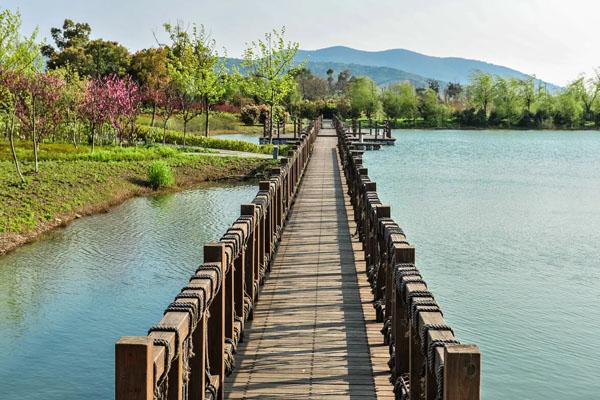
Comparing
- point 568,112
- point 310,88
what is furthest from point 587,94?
point 310,88

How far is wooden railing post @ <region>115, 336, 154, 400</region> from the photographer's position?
338cm

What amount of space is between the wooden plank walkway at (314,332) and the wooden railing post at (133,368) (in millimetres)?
2521

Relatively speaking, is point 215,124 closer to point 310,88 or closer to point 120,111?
point 120,111

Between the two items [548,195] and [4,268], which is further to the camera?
[548,195]

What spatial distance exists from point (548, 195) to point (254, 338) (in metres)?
24.4

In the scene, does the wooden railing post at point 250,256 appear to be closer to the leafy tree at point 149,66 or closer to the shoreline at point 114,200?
the shoreline at point 114,200

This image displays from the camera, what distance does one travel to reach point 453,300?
13516 millimetres

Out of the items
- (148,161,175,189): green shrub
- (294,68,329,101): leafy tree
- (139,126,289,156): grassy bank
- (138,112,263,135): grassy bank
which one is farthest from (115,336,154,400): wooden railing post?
(294,68,329,101): leafy tree

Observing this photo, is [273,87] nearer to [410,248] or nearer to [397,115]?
[410,248]

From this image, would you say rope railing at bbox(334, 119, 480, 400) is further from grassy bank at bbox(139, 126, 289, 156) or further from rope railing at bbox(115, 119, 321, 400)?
grassy bank at bbox(139, 126, 289, 156)

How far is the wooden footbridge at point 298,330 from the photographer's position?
3.80 metres

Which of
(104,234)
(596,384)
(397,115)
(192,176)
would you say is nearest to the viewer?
(596,384)

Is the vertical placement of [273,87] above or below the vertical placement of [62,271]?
above

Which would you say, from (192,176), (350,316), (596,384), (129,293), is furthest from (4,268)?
(192,176)
